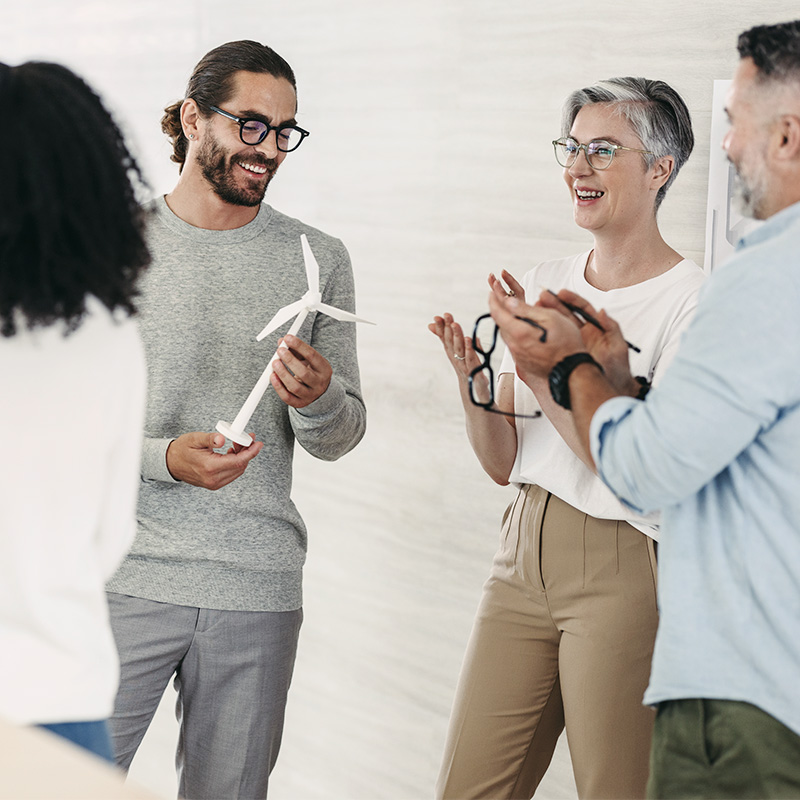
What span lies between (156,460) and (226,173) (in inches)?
21.4

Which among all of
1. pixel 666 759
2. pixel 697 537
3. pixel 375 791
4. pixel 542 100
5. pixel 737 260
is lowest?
pixel 375 791

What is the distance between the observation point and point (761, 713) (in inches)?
40.6

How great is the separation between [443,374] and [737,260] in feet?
4.56

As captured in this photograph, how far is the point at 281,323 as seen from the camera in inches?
64.9

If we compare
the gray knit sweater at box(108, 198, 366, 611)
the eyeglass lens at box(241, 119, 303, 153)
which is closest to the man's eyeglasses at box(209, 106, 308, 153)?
the eyeglass lens at box(241, 119, 303, 153)

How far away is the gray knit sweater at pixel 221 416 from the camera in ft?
5.59

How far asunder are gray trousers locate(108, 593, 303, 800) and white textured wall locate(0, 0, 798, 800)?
0.72 m

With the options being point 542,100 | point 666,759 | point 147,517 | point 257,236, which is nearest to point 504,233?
point 542,100

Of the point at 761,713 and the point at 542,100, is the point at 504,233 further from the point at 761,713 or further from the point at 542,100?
the point at 761,713

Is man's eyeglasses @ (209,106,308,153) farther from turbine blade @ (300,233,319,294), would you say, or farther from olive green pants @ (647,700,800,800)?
olive green pants @ (647,700,800,800)

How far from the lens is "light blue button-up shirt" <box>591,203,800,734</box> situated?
97 cm

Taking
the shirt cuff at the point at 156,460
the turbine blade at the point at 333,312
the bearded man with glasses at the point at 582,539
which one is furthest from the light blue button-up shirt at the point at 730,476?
the shirt cuff at the point at 156,460

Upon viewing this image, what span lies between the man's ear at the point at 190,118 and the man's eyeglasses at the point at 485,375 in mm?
648

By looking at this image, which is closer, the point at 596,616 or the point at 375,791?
the point at 596,616
